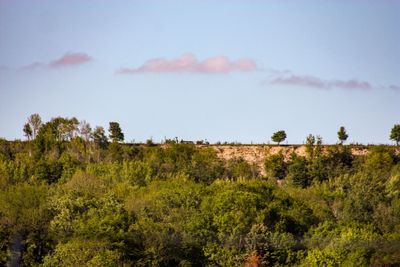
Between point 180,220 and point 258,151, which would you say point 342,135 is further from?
point 180,220

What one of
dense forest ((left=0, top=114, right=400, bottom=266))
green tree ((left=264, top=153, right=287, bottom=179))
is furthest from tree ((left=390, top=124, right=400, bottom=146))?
dense forest ((left=0, top=114, right=400, bottom=266))

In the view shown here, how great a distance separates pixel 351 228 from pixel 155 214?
17544 millimetres

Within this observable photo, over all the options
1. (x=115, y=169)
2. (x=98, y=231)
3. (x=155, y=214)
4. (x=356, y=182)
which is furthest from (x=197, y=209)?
(x=356, y=182)

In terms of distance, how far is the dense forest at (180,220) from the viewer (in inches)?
3711

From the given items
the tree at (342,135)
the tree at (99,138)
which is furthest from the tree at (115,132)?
the tree at (342,135)

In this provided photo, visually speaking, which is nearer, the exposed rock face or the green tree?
the green tree

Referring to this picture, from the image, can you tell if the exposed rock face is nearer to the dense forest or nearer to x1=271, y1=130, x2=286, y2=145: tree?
x1=271, y1=130, x2=286, y2=145: tree

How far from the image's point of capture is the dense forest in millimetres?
94250

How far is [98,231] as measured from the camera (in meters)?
96.1

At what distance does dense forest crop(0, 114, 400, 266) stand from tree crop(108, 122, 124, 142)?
32.2 metres

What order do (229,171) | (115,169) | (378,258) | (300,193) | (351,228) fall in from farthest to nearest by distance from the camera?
(229,171) → (115,169) → (300,193) → (351,228) → (378,258)

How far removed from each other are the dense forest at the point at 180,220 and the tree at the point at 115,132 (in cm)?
3219

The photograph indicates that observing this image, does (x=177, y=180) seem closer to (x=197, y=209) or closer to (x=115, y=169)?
(x=115, y=169)

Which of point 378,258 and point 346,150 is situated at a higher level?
point 346,150
